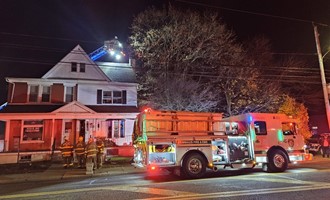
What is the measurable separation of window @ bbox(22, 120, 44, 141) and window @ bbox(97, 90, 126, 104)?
525 cm

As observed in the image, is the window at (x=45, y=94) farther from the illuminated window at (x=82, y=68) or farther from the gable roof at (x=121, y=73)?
the gable roof at (x=121, y=73)

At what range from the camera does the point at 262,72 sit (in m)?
26.4

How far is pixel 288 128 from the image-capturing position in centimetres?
1290

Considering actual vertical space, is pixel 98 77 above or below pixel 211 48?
below

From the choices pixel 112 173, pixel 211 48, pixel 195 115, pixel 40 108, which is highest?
pixel 211 48

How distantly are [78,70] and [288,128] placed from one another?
18.4 meters

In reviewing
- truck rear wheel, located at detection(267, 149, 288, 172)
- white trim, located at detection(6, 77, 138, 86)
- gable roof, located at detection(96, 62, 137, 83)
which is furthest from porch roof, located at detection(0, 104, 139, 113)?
truck rear wheel, located at detection(267, 149, 288, 172)

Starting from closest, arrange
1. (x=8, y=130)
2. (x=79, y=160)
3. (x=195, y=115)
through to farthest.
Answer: (x=195, y=115) < (x=79, y=160) < (x=8, y=130)

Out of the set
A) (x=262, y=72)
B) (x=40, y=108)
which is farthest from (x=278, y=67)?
(x=40, y=108)

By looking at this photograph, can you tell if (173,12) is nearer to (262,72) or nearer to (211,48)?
(211,48)

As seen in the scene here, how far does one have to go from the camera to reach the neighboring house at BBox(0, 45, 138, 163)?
2159 centimetres

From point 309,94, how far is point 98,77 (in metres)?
23.2

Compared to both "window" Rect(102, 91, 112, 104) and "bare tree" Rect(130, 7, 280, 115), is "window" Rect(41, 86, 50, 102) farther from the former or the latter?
"bare tree" Rect(130, 7, 280, 115)

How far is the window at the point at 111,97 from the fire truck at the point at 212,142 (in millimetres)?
13273
